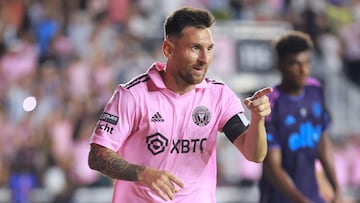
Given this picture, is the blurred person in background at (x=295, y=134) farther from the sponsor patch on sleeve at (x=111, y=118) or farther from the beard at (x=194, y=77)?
the sponsor patch on sleeve at (x=111, y=118)

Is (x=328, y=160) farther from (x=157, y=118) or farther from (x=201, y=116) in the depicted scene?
(x=157, y=118)

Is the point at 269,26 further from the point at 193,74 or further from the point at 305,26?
the point at 193,74

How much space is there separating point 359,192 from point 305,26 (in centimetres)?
262

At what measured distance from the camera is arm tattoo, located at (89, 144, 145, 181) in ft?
16.4

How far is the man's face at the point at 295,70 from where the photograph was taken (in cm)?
736

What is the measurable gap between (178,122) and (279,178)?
1.86 metres

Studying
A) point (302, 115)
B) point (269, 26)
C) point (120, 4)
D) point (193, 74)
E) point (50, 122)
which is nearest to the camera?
point (193, 74)

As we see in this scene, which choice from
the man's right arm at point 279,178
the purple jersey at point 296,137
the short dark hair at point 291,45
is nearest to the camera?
the man's right arm at point 279,178

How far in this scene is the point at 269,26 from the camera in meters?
13.9

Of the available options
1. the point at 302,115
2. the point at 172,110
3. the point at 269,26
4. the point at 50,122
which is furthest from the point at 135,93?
A: the point at 269,26

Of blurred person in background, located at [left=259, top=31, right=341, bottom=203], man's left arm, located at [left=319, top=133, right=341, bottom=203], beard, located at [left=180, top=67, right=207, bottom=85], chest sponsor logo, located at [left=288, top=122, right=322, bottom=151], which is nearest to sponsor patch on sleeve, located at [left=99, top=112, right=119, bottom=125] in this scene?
beard, located at [left=180, top=67, right=207, bottom=85]

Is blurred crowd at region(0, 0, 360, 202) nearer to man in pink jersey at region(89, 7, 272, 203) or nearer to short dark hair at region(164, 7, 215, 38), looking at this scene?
man in pink jersey at region(89, 7, 272, 203)

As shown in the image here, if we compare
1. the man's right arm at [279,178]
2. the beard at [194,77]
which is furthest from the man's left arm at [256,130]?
the man's right arm at [279,178]

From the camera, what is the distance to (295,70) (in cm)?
738
